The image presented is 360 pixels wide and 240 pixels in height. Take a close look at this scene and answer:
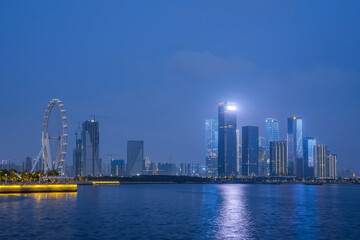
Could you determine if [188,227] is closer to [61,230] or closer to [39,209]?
[61,230]

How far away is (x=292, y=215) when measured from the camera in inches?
3322

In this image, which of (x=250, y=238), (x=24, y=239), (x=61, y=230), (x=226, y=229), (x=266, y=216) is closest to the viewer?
(x=24, y=239)

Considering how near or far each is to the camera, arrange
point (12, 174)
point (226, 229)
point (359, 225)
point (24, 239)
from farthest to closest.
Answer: point (12, 174) → point (359, 225) → point (226, 229) → point (24, 239)

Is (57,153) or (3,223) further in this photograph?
(57,153)

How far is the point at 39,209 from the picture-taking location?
86000mm

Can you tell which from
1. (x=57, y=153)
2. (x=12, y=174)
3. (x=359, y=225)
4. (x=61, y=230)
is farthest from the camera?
(x=12, y=174)

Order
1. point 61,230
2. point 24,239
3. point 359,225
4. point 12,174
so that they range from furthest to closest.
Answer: point 12,174 → point 359,225 → point 61,230 → point 24,239

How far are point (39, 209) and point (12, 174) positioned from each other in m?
106

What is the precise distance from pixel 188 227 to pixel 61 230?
18542 mm

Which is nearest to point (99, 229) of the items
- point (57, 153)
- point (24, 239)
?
point (24, 239)

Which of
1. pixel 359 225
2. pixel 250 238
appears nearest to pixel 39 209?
pixel 250 238

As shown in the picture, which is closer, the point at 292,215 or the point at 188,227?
the point at 188,227

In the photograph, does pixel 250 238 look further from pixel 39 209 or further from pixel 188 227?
pixel 39 209

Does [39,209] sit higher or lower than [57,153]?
lower
